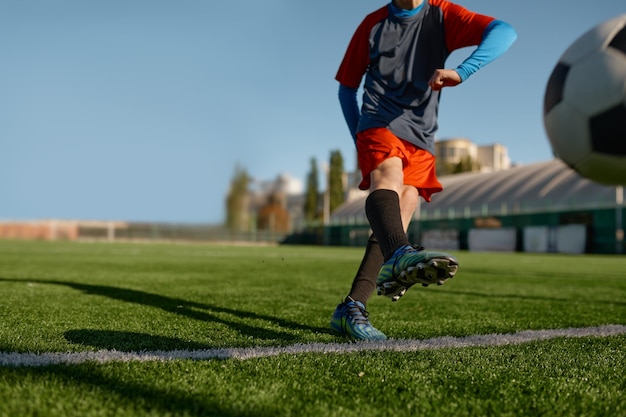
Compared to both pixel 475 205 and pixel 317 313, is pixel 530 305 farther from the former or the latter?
pixel 475 205

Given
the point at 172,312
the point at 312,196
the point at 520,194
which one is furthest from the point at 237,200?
the point at 172,312

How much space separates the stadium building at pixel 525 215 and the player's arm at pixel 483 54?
21.9 metres

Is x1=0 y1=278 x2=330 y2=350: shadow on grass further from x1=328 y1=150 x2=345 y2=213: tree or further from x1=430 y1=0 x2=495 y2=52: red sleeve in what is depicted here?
x1=328 y1=150 x2=345 y2=213: tree

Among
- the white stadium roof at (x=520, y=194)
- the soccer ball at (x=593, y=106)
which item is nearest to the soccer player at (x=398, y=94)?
the soccer ball at (x=593, y=106)

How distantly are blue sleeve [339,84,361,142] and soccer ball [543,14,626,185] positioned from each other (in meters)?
1.36

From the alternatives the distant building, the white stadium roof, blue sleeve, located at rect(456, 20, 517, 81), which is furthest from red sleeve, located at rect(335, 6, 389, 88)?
the distant building

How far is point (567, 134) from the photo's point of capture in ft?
11.2

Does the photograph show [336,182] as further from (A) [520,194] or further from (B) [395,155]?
(B) [395,155]

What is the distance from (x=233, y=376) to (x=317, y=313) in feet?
5.85

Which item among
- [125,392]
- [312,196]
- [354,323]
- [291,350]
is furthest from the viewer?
[312,196]

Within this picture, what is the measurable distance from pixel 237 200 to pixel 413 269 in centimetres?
5478

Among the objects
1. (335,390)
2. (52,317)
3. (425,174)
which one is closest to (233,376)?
(335,390)

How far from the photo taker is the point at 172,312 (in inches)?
132

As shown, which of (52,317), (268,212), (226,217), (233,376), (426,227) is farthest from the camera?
(268,212)
